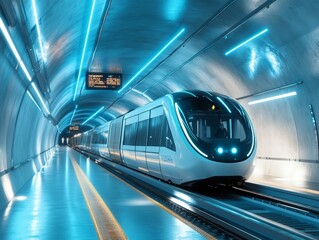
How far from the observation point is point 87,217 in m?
8.12

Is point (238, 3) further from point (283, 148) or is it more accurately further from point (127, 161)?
point (127, 161)

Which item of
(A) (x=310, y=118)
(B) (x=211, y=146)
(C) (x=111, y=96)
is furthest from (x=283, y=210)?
(C) (x=111, y=96)

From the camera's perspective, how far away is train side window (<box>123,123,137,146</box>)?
18438 millimetres

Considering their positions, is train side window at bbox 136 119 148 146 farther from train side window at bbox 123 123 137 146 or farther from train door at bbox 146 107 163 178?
train side window at bbox 123 123 137 146

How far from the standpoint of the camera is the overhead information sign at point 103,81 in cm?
2234

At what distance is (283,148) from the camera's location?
54.3 ft

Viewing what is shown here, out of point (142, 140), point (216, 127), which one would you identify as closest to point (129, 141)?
point (142, 140)

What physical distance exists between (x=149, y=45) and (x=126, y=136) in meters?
4.62

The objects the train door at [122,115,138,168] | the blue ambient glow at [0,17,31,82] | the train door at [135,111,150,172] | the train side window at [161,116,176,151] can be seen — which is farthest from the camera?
the train door at [122,115,138,168]

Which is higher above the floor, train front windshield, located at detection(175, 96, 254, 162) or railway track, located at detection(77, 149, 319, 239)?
train front windshield, located at detection(175, 96, 254, 162)

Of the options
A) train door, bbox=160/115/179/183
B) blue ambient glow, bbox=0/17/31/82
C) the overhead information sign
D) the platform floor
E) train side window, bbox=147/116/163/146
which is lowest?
the platform floor

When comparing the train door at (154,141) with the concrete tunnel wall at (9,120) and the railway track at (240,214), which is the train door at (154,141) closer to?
the railway track at (240,214)

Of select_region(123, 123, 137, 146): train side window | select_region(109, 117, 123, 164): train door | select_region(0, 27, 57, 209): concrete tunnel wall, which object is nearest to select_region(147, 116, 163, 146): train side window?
select_region(123, 123, 137, 146): train side window

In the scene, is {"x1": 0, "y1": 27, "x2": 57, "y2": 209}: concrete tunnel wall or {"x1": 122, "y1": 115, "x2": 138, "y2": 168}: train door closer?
{"x1": 0, "y1": 27, "x2": 57, "y2": 209}: concrete tunnel wall
